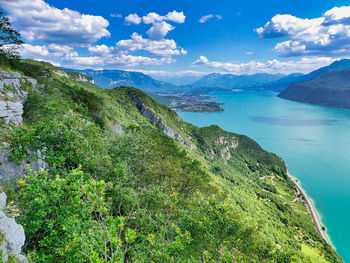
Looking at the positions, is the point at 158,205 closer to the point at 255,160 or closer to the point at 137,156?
the point at 137,156

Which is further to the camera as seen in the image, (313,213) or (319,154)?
(319,154)

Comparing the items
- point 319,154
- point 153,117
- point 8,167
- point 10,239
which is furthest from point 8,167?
point 319,154

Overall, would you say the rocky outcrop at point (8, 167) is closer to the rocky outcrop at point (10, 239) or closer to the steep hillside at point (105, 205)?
the steep hillside at point (105, 205)

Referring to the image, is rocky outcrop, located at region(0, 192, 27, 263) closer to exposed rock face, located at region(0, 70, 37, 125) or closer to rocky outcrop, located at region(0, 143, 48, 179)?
rocky outcrop, located at region(0, 143, 48, 179)

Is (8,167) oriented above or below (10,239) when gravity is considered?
above

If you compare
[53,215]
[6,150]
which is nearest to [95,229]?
[53,215]

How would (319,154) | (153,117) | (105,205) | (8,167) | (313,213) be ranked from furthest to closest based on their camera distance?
(319,154) → (153,117) → (313,213) → (8,167) → (105,205)

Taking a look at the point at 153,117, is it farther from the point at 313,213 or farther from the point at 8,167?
the point at 8,167

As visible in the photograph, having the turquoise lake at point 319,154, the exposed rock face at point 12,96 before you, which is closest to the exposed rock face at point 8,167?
the exposed rock face at point 12,96

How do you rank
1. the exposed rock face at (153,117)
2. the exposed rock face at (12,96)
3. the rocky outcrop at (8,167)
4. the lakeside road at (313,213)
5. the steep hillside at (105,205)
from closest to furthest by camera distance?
1. the steep hillside at (105,205)
2. the rocky outcrop at (8,167)
3. the exposed rock face at (12,96)
4. the lakeside road at (313,213)
5. the exposed rock face at (153,117)

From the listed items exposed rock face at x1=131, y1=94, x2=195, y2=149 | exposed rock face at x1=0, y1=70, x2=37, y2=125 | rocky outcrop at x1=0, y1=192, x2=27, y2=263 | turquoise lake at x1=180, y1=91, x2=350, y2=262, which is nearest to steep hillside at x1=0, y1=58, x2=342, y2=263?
exposed rock face at x1=0, y1=70, x2=37, y2=125
